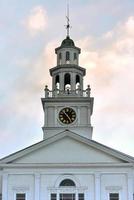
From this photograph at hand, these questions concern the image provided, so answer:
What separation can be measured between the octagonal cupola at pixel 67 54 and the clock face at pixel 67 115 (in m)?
4.70

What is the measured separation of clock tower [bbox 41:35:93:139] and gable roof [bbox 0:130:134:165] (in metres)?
4.32

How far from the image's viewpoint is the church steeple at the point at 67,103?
5294 centimetres

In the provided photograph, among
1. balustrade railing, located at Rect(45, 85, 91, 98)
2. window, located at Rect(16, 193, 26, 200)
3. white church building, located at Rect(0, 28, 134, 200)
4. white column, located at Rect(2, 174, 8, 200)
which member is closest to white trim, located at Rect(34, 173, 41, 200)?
white church building, located at Rect(0, 28, 134, 200)

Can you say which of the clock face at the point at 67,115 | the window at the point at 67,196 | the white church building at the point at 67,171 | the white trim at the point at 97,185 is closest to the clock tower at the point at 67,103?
the clock face at the point at 67,115

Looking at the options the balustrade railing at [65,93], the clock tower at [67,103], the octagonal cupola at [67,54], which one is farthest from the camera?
the octagonal cupola at [67,54]

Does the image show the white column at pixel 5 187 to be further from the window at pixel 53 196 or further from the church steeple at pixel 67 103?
the church steeple at pixel 67 103

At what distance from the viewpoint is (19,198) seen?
4688cm

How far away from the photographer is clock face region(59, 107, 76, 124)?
53.1 meters

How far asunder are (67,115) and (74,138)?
5442 mm

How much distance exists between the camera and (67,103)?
5344cm

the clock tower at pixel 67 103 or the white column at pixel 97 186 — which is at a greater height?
the clock tower at pixel 67 103

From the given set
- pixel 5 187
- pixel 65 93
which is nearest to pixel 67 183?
pixel 5 187

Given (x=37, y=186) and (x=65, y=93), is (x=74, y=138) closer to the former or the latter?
(x=37, y=186)

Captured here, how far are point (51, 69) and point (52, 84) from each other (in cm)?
132
